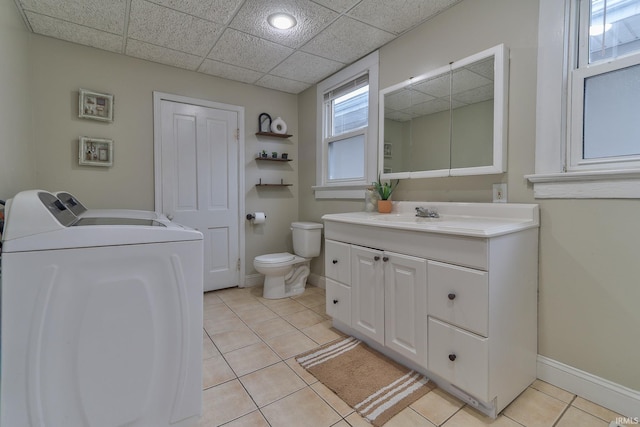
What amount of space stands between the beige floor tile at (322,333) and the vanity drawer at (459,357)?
76 cm

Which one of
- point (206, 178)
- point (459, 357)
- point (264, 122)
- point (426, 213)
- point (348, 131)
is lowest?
point (459, 357)

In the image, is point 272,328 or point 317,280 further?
point 317,280

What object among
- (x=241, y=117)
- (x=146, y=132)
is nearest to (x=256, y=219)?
(x=241, y=117)

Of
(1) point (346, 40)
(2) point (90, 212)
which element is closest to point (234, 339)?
(2) point (90, 212)

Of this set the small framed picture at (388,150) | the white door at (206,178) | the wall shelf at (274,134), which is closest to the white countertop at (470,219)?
the small framed picture at (388,150)

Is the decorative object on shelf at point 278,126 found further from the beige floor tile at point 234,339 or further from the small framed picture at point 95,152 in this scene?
the beige floor tile at point 234,339

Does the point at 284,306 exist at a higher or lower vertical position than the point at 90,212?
lower

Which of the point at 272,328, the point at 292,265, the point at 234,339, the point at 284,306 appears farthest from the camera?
the point at 292,265

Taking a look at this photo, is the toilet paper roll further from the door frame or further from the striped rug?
the striped rug

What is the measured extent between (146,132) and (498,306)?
3.03 m

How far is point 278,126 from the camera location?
3.33 meters

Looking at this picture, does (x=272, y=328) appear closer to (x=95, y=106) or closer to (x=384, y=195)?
(x=384, y=195)

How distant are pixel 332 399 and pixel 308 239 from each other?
68.3 inches

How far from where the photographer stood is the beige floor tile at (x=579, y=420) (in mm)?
1287
